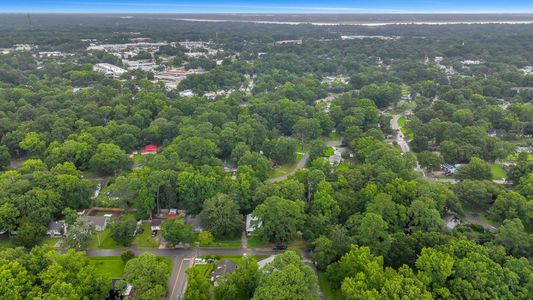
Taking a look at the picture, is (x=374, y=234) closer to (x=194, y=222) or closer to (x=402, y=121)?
(x=194, y=222)

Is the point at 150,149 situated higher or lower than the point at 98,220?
higher

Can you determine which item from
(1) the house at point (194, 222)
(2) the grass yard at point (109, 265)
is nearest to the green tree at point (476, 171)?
(1) the house at point (194, 222)

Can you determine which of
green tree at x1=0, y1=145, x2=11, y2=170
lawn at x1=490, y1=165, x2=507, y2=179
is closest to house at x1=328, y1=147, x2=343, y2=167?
lawn at x1=490, y1=165, x2=507, y2=179

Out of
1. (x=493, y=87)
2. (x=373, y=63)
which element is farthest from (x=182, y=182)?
(x=373, y=63)

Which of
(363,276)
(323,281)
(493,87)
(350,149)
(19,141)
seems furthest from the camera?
(493,87)

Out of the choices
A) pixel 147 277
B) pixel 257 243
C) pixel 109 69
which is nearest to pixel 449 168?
pixel 257 243

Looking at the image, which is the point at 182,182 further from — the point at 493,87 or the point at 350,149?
the point at 493,87
